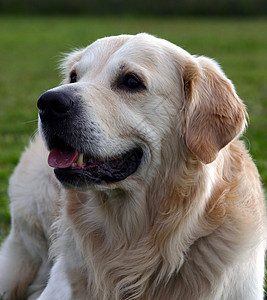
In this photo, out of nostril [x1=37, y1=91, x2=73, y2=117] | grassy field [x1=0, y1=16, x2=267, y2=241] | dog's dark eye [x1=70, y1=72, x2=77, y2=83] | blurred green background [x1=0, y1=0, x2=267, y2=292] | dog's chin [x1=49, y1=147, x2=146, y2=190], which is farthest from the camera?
blurred green background [x1=0, y1=0, x2=267, y2=292]

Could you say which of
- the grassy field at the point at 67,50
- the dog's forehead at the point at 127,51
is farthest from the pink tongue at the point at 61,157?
the grassy field at the point at 67,50

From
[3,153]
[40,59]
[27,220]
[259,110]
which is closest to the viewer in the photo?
[27,220]

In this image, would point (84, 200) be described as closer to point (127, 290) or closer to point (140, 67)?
point (127, 290)

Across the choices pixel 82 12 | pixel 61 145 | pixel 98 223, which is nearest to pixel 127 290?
pixel 98 223

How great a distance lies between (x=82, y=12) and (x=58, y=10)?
1625 mm

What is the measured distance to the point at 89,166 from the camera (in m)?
3.04

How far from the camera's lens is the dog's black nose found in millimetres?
2883

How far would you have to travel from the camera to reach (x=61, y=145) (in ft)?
10.1

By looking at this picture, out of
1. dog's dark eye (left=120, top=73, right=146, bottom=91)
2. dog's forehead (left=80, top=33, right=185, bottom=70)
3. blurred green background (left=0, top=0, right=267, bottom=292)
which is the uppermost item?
dog's forehead (left=80, top=33, right=185, bottom=70)

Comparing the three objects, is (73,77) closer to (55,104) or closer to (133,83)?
(133,83)

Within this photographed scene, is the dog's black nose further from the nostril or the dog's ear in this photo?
the dog's ear

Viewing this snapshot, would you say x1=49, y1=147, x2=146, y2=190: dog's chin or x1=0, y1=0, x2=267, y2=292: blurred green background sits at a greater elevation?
x1=49, y1=147, x2=146, y2=190: dog's chin

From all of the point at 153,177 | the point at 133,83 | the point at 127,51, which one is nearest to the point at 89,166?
the point at 153,177

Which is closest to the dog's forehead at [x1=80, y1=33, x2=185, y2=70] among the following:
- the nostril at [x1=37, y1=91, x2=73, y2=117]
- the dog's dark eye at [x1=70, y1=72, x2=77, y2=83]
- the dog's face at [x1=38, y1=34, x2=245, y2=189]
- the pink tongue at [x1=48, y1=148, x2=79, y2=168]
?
the dog's face at [x1=38, y1=34, x2=245, y2=189]
